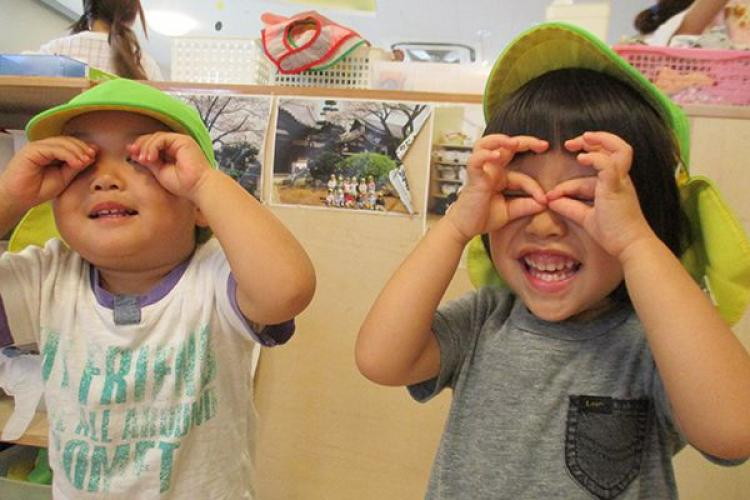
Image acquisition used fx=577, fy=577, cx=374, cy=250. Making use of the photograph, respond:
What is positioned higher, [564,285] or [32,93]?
[32,93]

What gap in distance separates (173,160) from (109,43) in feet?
4.16

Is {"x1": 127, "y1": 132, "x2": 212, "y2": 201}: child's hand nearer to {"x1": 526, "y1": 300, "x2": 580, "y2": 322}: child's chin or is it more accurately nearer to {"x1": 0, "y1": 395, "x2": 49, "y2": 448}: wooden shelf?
{"x1": 526, "y1": 300, "x2": 580, "y2": 322}: child's chin

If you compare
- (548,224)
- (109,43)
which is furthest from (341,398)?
(109,43)

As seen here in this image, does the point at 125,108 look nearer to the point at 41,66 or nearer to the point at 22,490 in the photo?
the point at 41,66

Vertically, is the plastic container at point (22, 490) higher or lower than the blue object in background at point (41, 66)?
lower

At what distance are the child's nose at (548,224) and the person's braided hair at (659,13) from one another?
1.12m

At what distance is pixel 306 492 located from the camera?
1188mm

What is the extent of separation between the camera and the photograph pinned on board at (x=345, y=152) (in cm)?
111

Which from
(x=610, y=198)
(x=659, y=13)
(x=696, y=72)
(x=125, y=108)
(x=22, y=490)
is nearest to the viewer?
(x=610, y=198)

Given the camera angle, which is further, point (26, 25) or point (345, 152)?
point (26, 25)

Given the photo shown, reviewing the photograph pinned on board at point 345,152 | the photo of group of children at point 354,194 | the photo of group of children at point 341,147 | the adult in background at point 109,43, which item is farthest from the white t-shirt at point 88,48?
the photo of group of children at point 354,194

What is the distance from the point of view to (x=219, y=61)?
1250mm

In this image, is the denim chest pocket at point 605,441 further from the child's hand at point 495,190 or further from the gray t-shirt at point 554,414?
the child's hand at point 495,190

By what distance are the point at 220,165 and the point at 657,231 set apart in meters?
0.86
